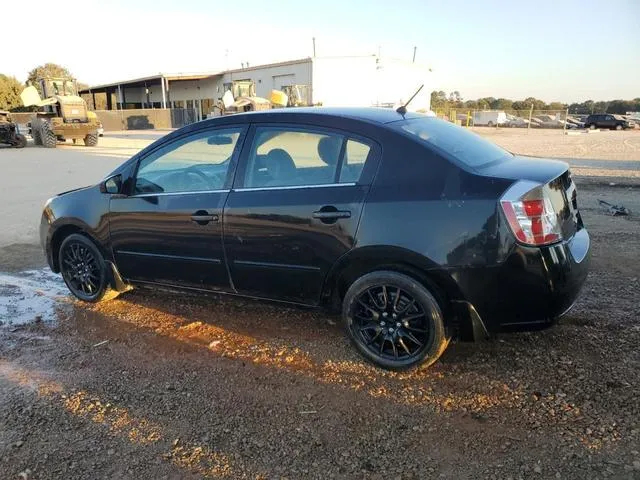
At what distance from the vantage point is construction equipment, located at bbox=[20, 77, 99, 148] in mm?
24781

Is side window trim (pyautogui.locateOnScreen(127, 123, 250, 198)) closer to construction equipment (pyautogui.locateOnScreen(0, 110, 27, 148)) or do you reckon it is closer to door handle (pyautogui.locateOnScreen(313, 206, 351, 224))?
door handle (pyautogui.locateOnScreen(313, 206, 351, 224))

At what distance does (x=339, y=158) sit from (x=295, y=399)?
158 cm

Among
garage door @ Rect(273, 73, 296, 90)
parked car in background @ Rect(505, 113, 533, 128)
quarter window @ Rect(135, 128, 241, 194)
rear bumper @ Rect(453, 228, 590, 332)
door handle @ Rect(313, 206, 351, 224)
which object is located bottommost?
parked car in background @ Rect(505, 113, 533, 128)

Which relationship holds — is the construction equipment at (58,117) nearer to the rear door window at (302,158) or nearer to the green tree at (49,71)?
the rear door window at (302,158)

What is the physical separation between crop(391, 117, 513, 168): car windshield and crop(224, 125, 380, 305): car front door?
1.12ft

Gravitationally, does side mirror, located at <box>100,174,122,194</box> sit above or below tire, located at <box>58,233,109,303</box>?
above

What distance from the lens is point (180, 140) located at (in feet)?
13.9

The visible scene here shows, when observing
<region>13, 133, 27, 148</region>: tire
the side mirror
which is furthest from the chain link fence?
the side mirror

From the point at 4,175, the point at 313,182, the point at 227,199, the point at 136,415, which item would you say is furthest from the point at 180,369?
the point at 4,175

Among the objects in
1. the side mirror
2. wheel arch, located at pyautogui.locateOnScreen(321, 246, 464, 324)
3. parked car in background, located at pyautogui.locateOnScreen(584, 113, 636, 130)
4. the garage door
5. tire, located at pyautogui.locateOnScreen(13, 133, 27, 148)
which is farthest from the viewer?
parked car in background, located at pyautogui.locateOnScreen(584, 113, 636, 130)

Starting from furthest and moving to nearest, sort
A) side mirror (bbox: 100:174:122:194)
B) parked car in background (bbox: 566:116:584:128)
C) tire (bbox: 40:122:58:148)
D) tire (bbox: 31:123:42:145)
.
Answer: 1. parked car in background (bbox: 566:116:584:128)
2. tire (bbox: 31:123:42:145)
3. tire (bbox: 40:122:58:148)
4. side mirror (bbox: 100:174:122:194)

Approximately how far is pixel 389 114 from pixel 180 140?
1.70 m

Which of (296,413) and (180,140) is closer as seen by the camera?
(296,413)

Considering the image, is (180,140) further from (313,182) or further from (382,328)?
(382,328)
